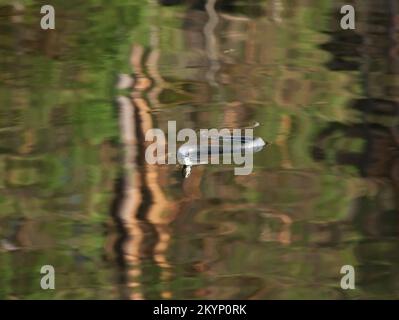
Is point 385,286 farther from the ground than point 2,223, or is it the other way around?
point 2,223

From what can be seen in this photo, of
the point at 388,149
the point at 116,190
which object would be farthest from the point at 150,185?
the point at 388,149

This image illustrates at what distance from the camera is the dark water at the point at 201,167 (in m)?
1.55

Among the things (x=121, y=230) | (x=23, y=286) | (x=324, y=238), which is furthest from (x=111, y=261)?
(x=324, y=238)

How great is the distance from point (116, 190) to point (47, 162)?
0.13 metres

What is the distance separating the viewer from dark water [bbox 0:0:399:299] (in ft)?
5.09

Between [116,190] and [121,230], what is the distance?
0.23 ft

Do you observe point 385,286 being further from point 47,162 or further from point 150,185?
point 47,162

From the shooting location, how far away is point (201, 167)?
155 cm

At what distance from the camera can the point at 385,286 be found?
5.10 feet

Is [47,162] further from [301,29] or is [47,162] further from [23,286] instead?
[301,29]

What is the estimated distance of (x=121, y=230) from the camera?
156cm
